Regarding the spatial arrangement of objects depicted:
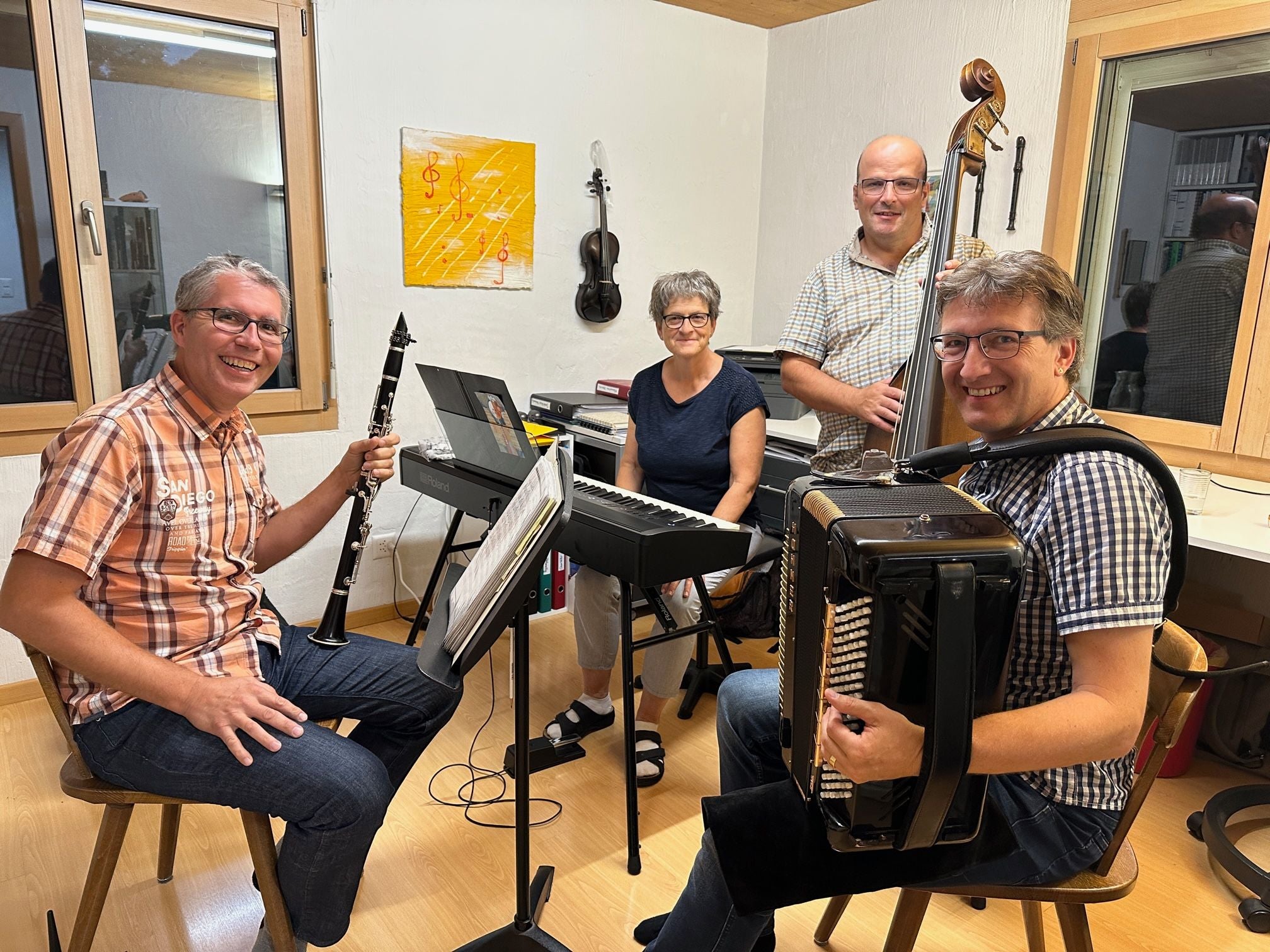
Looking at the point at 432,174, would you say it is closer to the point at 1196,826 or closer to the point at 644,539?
the point at 644,539

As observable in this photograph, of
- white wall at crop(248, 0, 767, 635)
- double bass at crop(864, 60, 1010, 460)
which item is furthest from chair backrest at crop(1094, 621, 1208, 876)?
white wall at crop(248, 0, 767, 635)

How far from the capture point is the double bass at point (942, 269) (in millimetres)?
1657

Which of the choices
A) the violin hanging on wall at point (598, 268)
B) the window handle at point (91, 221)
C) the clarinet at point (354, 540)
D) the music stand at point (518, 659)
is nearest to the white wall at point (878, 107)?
the violin hanging on wall at point (598, 268)

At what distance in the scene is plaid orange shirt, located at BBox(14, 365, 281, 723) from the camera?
1.27 m

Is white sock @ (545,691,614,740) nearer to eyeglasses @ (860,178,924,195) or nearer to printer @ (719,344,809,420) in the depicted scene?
printer @ (719,344,809,420)

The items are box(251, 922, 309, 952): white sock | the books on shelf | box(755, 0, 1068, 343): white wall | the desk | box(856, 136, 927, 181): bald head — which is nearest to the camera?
box(251, 922, 309, 952): white sock

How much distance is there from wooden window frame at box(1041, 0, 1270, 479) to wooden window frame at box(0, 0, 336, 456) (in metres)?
2.32

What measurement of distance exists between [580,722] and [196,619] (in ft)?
→ 3.92

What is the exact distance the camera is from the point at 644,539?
1831 mm

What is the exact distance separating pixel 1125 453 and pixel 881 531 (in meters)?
0.34

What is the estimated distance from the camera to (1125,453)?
1035 millimetres

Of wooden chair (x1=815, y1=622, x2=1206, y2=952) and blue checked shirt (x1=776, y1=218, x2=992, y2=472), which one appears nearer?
wooden chair (x1=815, y1=622, x2=1206, y2=952)

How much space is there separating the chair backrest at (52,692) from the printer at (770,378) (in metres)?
2.24

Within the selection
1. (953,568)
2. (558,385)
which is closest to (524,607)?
(953,568)
